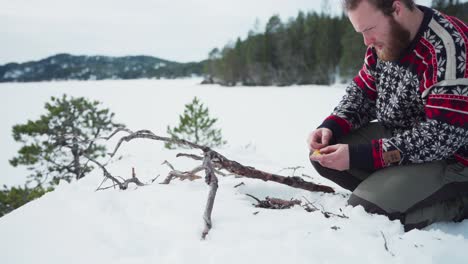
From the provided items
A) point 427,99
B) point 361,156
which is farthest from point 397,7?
point 361,156

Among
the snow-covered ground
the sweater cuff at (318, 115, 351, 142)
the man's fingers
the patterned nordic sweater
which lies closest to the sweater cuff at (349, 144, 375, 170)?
the patterned nordic sweater

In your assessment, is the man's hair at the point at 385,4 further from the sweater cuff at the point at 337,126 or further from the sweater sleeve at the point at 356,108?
the sweater cuff at the point at 337,126

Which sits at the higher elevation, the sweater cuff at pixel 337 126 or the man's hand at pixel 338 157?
the sweater cuff at pixel 337 126

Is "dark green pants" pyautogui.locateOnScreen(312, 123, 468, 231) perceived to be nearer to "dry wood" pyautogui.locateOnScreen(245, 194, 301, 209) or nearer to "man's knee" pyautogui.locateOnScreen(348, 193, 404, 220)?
"man's knee" pyautogui.locateOnScreen(348, 193, 404, 220)

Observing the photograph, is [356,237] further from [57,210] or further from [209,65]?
[209,65]

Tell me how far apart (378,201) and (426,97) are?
22.6 inches

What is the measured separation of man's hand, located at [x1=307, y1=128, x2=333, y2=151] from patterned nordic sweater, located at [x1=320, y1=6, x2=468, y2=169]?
36 centimetres

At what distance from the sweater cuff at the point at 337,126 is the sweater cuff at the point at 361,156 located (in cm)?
46

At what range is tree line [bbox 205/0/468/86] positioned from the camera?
38.7 meters

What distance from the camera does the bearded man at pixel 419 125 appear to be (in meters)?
1.48

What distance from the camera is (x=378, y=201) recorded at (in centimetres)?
157

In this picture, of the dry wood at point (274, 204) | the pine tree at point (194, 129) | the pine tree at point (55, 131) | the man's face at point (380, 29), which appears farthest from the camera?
the pine tree at point (194, 129)

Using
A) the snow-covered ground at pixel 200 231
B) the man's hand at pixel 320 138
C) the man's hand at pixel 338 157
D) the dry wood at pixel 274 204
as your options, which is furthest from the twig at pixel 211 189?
the man's hand at pixel 320 138

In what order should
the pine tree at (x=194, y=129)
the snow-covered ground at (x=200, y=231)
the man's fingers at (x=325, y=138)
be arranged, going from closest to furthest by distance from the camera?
the snow-covered ground at (x=200, y=231) → the man's fingers at (x=325, y=138) → the pine tree at (x=194, y=129)
